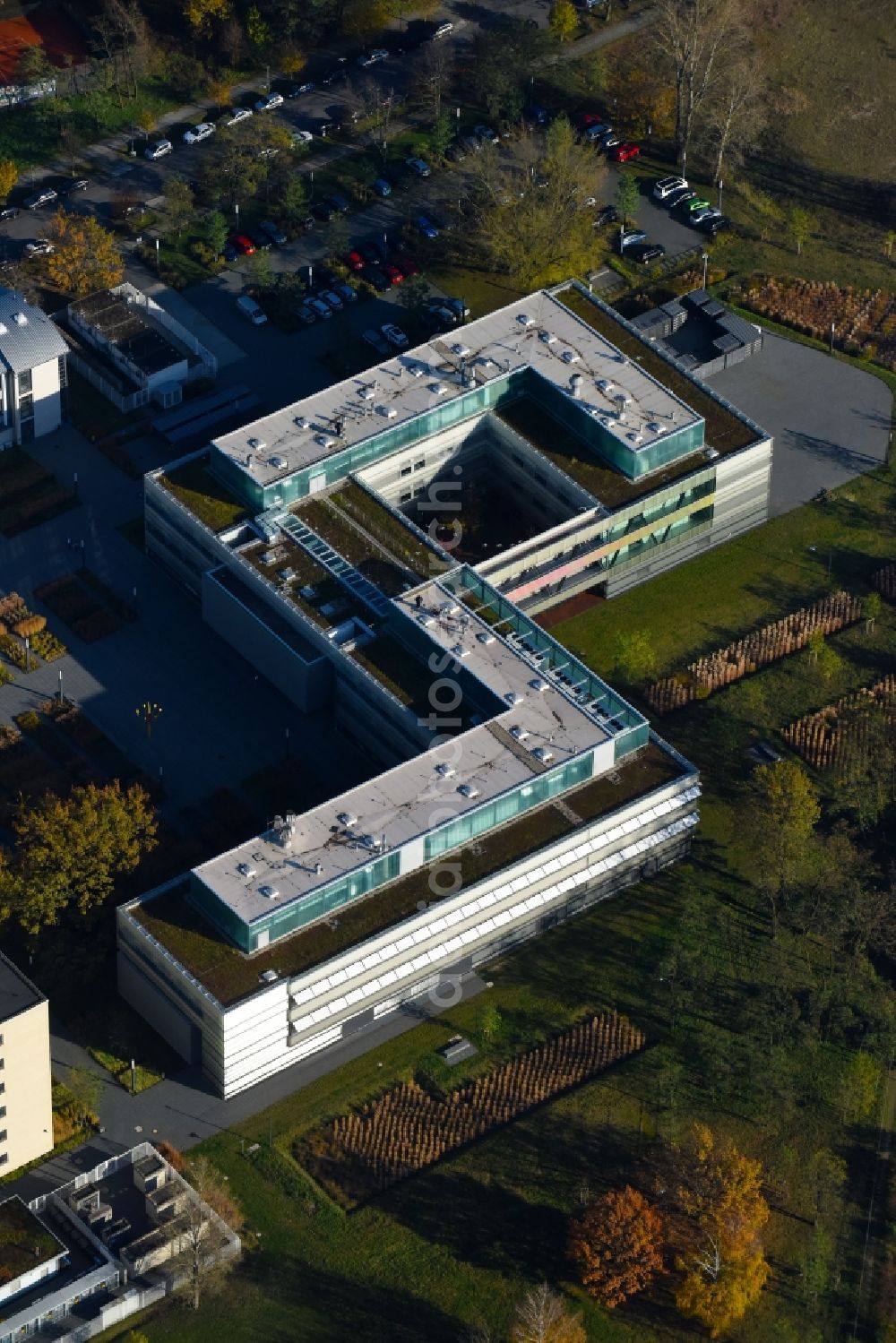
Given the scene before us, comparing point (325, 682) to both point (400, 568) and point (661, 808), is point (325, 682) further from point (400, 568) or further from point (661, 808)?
point (661, 808)

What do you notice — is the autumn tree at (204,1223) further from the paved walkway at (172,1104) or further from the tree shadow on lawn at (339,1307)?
the paved walkway at (172,1104)

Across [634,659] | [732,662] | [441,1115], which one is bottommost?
[441,1115]

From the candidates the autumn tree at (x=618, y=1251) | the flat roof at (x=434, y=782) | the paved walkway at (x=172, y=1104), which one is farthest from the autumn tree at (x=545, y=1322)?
the flat roof at (x=434, y=782)

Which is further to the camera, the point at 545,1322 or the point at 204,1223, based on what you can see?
the point at 204,1223

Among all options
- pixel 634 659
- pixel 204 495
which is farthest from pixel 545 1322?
pixel 204 495

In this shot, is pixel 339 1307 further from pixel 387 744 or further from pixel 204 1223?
pixel 387 744

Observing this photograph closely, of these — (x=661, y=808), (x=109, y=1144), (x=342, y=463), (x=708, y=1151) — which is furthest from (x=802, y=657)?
(x=109, y=1144)

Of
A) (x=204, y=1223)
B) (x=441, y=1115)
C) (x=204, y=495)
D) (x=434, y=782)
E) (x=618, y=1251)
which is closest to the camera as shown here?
(x=618, y=1251)

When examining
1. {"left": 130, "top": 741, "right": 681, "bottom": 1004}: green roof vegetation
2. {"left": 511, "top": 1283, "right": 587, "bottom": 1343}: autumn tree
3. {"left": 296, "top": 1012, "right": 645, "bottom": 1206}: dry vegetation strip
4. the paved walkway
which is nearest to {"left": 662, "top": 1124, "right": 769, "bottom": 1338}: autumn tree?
{"left": 511, "top": 1283, "right": 587, "bottom": 1343}: autumn tree
